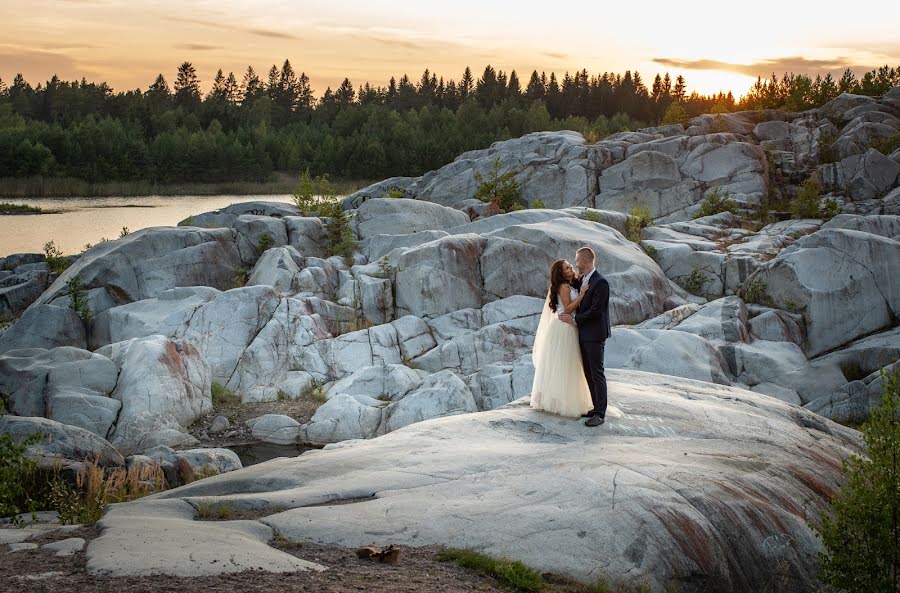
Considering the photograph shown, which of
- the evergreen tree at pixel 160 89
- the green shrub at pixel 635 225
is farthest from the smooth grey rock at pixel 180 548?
the evergreen tree at pixel 160 89

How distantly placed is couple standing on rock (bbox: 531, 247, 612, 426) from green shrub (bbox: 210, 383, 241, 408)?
37.4 feet

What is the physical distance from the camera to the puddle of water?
18.2m

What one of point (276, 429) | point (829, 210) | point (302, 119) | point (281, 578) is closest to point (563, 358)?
point (281, 578)

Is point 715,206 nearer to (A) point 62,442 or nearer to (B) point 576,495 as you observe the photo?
(B) point 576,495

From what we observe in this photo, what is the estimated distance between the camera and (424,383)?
2012cm

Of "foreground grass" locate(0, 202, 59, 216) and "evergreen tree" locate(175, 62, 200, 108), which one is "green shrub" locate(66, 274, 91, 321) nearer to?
"foreground grass" locate(0, 202, 59, 216)

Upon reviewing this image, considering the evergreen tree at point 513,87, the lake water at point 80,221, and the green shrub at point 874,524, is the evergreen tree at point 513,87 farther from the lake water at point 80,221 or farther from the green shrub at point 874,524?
the green shrub at point 874,524

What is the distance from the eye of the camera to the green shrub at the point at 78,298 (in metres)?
24.1

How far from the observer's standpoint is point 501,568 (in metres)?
7.37

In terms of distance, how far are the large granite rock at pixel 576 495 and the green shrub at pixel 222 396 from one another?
1034 cm

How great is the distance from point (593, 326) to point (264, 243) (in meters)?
19.1

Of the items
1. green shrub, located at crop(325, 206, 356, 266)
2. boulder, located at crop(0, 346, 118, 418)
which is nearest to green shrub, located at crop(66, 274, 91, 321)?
boulder, located at crop(0, 346, 118, 418)

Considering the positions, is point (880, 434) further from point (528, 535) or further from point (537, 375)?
point (537, 375)

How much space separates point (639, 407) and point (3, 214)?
51871 millimetres
